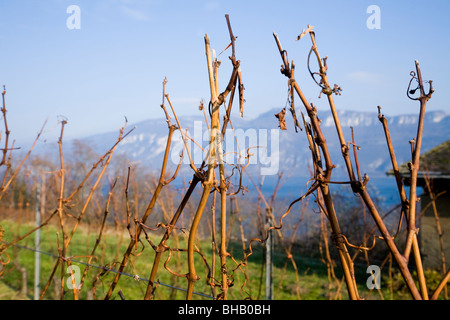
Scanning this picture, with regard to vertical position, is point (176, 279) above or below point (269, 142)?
below

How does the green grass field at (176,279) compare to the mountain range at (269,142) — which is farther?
the green grass field at (176,279)

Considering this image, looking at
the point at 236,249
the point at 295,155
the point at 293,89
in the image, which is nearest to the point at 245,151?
the point at 293,89

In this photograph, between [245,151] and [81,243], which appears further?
[81,243]

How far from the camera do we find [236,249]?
8680 millimetres

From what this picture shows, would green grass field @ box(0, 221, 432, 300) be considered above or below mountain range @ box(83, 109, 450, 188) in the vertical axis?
below

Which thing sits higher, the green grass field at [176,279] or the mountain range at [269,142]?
the mountain range at [269,142]

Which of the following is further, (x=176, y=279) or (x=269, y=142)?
(x=176, y=279)

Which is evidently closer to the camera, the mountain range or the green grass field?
the mountain range
